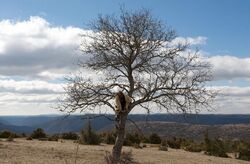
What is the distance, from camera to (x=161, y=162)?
24812 millimetres

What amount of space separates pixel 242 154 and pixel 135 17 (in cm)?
2054

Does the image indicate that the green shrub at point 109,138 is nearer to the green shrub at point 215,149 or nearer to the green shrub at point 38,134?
the green shrub at point 38,134

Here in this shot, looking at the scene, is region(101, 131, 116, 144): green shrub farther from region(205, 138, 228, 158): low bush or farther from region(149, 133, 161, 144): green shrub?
region(205, 138, 228, 158): low bush

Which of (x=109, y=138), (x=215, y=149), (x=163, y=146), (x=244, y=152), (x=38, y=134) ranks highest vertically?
(x=38, y=134)

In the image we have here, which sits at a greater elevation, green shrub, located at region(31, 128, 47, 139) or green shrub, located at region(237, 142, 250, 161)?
green shrub, located at region(31, 128, 47, 139)

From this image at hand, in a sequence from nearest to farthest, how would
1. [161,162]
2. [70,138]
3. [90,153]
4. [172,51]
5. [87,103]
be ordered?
1. [87,103]
2. [172,51]
3. [161,162]
4. [90,153]
5. [70,138]

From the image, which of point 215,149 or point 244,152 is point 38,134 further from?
point 244,152

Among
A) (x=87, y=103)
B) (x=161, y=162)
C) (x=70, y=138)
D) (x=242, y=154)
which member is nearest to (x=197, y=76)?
(x=87, y=103)

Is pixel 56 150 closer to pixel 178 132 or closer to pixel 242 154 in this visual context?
pixel 242 154

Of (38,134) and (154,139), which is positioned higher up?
(38,134)

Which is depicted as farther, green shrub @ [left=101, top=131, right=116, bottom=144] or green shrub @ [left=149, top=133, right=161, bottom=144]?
green shrub @ [left=149, top=133, right=161, bottom=144]

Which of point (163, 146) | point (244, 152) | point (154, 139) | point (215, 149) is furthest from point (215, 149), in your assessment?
point (154, 139)

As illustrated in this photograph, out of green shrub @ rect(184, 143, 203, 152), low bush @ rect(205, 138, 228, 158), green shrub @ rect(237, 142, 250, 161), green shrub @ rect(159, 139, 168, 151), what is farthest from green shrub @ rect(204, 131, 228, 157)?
green shrub @ rect(159, 139, 168, 151)

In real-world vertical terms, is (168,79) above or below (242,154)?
above
